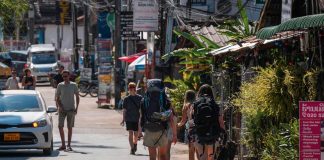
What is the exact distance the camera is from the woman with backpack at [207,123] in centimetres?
1584

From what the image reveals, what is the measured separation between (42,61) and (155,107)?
50.4 meters

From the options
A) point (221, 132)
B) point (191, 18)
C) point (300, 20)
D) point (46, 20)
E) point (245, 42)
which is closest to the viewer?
point (300, 20)

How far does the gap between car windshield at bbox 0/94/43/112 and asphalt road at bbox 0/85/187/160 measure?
39.4 inches

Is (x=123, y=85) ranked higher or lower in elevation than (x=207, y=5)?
lower

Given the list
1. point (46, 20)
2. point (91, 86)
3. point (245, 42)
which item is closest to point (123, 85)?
point (91, 86)

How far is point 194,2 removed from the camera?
31.5 metres

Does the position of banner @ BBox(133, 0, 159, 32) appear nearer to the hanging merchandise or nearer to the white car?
the white car

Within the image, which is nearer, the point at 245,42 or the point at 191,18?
the point at 245,42

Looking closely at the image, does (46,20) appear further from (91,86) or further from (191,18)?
(191,18)

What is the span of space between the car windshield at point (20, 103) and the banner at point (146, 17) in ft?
30.2

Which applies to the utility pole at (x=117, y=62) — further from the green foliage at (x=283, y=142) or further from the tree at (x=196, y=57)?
the green foliage at (x=283, y=142)

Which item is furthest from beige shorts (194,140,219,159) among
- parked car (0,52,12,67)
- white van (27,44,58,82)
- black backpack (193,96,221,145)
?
parked car (0,52,12,67)

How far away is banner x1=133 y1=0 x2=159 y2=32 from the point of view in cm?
3031

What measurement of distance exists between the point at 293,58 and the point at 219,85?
204 inches
